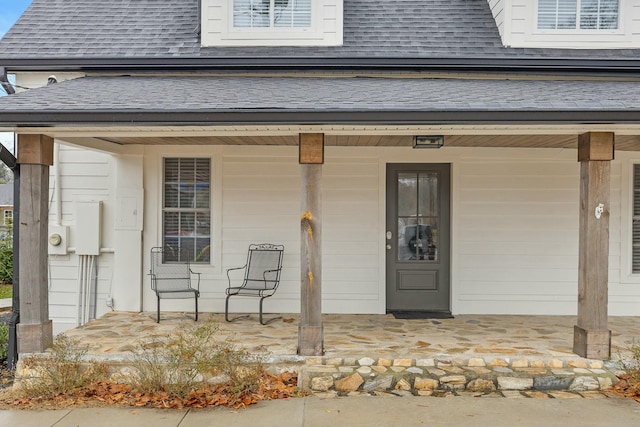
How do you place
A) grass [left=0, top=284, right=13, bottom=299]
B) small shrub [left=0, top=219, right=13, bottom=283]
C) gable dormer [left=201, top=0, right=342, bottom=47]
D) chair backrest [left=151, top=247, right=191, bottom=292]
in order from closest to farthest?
1. chair backrest [left=151, top=247, right=191, bottom=292]
2. gable dormer [left=201, top=0, right=342, bottom=47]
3. grass [left=0, top=284, right=13, bottom=299]
4. small shrub [left=0, top=219, right=13, bottom=283]

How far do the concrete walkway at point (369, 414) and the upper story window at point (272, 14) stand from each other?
15.9 feet

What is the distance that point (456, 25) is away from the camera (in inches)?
266

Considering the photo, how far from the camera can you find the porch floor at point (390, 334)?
471 centimetres

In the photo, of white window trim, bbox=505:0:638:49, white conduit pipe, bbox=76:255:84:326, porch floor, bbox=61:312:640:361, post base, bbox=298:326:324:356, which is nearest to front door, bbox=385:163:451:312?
porch floor, bbox=61:312:640:361

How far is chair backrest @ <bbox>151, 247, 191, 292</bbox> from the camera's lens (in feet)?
20.4

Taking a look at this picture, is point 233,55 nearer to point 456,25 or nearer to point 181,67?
point 181,67

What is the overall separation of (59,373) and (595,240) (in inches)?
202

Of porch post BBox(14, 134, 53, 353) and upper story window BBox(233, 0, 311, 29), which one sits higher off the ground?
upper story window BBox(233, 0, 311, 29)

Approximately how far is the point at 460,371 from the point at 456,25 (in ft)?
15.7

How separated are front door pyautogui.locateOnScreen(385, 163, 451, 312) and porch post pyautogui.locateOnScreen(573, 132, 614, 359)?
2.16m

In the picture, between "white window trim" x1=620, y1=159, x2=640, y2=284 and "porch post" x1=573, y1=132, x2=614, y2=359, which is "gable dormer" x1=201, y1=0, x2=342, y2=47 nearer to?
"porch post" x1=573, y1=132, x2=614, y2=359

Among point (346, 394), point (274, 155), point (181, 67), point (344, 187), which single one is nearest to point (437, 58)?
point (344, 187)

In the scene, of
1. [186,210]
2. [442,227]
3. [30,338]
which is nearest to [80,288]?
[186,210]

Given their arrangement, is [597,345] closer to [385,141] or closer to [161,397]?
[385,141]
